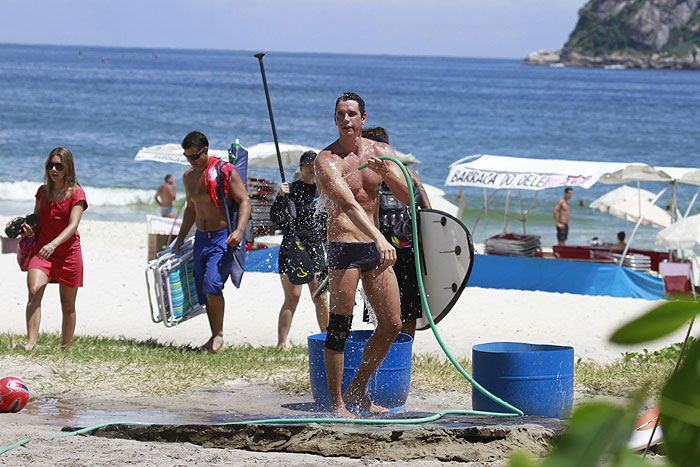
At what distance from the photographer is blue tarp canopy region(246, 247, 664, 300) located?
44.5ft

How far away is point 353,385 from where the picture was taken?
5.51m

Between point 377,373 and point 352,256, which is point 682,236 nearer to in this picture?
point 377,373

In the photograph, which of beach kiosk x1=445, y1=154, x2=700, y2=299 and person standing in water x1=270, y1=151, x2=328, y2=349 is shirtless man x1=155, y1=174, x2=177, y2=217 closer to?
beach kiosk x1=445, y1=154, x2=700, y2=299

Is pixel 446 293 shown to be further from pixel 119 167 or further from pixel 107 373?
pixel 119 167

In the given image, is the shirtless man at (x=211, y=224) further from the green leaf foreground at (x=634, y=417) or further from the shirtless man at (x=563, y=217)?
the shirtless man at (x=563, y=217)

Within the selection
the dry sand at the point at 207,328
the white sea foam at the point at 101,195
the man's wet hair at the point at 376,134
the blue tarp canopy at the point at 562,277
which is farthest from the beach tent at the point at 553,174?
the white sea foam at the point at 101,195

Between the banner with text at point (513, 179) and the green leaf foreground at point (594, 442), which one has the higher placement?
the green leaf foreground at point (594, 442)

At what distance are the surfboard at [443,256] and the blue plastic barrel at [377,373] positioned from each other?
46cm

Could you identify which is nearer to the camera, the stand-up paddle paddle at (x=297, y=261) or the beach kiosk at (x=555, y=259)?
the stand-up paddle paddle at (x=297, y=261)

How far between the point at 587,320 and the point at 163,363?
566 cm

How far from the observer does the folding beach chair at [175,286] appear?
25.7ft

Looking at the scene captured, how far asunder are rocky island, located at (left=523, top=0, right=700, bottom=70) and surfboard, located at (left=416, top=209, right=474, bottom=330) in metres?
168

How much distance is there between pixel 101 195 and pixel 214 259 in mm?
24354

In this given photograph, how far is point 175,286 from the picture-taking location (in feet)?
25.9
